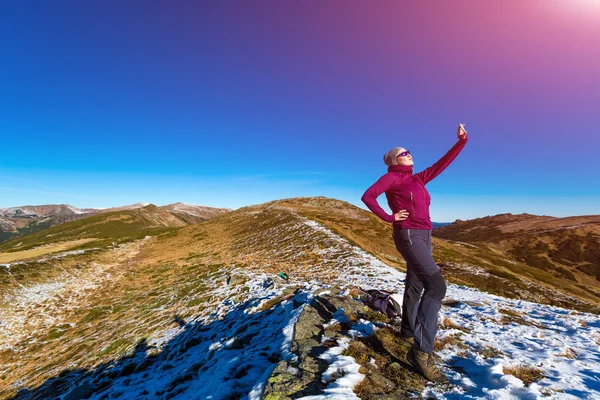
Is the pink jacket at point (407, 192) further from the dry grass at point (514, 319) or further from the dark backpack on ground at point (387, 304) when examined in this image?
the dry grass at point (514, 319)

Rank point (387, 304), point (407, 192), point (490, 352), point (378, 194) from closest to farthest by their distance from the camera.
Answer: point (378, 194) → point (407, 192) → point (490, 352) → point (387, 304)

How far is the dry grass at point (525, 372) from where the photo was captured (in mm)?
5929

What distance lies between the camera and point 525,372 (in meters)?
6.21

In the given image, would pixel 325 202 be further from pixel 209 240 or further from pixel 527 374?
pixel 527 374

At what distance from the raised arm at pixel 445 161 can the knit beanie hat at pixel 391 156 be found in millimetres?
778

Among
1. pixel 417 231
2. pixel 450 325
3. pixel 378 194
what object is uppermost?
pixel 378 194

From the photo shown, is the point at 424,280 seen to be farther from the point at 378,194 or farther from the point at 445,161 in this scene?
the point at 445,161

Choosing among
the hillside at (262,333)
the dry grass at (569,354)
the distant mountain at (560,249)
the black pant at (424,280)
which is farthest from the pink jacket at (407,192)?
the distant mountain at (560,249)

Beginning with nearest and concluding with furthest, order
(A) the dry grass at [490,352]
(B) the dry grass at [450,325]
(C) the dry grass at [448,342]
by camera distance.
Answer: (A) the dry grass at [490,352], (C) the dry grass at [448,342], (B) the dry grass at [450,325]

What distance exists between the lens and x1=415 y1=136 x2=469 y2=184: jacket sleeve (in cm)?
642

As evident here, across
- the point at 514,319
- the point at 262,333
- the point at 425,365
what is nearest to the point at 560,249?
the point at 514,319

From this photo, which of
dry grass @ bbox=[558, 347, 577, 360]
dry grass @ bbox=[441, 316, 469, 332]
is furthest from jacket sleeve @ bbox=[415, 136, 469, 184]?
dry grass @ bbox=[558, 347, 577, 360]

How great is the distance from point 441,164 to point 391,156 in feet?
4.13

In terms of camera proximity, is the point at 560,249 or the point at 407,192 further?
the point at 560,249
